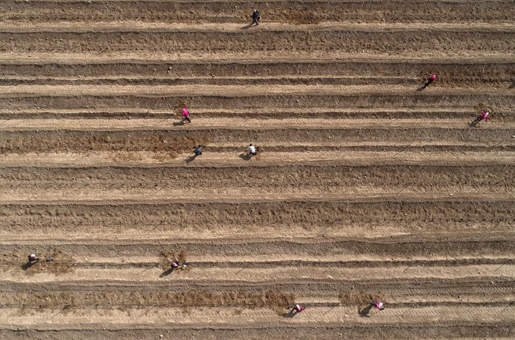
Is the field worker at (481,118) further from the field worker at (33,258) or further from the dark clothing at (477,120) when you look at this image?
the field worker at (33,258)

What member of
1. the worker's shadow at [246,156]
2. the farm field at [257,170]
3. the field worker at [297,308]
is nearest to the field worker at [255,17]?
the farm field at [257,170]

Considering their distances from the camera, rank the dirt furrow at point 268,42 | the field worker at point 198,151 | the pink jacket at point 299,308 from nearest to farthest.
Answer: the pink jacket at point 299,308 → the field worker at point 198,151 → the dirt furrow at point 268,42

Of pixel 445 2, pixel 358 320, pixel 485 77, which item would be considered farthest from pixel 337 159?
pixel 445 2

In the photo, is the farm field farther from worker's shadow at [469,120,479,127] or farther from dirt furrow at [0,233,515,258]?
worker's shadow at [469,120,479,127]

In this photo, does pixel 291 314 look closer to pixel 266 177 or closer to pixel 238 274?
pixel 238 274

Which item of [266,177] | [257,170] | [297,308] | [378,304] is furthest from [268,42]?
[378,304]

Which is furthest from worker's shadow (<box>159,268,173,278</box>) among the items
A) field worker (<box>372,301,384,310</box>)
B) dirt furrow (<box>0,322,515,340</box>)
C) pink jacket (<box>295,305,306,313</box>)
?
field worker (<box>372,301,384,310</box>)

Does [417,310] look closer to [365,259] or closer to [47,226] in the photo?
[365,259]
